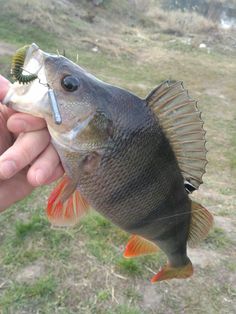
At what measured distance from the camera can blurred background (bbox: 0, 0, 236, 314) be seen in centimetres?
267

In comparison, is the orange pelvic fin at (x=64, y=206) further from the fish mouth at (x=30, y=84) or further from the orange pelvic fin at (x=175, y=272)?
the orange pelvic fin at (x=175, y=272)

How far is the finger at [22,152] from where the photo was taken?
3.67 ft

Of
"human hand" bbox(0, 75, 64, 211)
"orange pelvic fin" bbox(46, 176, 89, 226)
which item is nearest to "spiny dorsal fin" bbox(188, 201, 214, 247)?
"orange pelvic fin" bbox(46, 176, 89, 226)

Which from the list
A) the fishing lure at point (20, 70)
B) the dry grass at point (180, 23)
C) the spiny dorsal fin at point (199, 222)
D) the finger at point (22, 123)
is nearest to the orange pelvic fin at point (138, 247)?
the spiny dorsal fin at point (199, 222)

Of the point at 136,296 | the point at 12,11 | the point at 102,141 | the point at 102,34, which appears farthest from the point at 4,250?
the point at 102,34

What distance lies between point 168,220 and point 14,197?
0.55 meters

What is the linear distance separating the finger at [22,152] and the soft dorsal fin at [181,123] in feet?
1.12

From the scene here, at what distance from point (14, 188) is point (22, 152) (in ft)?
1.18

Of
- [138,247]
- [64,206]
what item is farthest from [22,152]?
[138,247]

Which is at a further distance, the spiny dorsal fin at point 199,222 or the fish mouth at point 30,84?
the spiny dorsal fin at point 199,222

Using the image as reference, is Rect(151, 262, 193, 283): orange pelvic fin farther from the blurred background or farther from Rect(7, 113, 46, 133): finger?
Rect(7, 113, 46, 133): finger

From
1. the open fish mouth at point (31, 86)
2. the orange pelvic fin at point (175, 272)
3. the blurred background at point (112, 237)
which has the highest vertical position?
the open fish mouth at point (31, 86)

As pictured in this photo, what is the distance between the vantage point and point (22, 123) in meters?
1.15

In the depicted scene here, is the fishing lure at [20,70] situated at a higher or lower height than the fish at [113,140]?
higher
